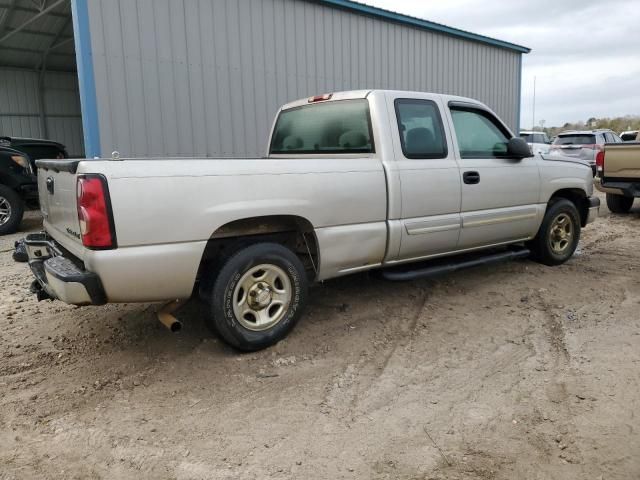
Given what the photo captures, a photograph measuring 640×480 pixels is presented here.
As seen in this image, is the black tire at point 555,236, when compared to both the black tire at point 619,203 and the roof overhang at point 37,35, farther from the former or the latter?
the roof overhang at point 37,35

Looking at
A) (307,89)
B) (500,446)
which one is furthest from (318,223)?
(307,89)

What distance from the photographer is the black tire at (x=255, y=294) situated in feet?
11.6

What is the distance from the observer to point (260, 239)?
3861 millimetres

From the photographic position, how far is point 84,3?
702 centimetres

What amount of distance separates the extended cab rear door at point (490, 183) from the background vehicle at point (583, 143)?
40.9 ft

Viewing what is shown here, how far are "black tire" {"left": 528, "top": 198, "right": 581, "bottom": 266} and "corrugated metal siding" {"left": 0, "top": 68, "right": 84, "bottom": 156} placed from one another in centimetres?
1810

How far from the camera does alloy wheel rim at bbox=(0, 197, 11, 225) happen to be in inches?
336

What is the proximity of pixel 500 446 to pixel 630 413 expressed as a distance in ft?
2.81

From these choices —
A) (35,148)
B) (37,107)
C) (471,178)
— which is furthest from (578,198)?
(37,107)

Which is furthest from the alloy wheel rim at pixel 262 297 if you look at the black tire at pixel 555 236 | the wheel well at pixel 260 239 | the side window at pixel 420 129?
the black tire at pixel 555 236

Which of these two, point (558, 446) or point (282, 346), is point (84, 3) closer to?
point (282, 346)

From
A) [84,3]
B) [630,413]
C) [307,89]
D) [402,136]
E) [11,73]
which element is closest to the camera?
[630,413]

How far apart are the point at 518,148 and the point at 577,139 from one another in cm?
1412

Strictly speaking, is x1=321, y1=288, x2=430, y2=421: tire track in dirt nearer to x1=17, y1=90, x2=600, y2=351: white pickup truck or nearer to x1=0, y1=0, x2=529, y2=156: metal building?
x1=17, y1=90, x2=600, y2=351: white pickup truck
